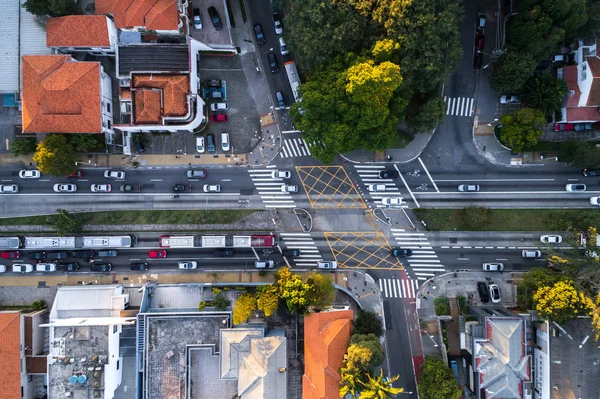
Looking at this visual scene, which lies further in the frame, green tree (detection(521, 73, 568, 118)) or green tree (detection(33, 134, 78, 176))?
green tree (detection(521, 73, 568, 118))

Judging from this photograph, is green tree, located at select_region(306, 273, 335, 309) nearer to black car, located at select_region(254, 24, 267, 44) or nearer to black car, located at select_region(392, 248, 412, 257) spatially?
black car, located at select_region(392, 248, 412, 257)

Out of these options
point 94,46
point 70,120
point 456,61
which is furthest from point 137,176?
point 456,61

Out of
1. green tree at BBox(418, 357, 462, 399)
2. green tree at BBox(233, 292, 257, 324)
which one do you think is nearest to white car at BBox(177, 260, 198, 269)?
green tree at BBox(233, 292, 257, 324)

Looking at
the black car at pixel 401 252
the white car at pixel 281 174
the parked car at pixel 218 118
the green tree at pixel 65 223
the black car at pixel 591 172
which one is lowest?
the black car at pixel 401 252

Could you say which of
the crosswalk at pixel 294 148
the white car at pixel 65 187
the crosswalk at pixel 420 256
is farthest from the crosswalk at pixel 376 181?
the white car at pixel 65 187

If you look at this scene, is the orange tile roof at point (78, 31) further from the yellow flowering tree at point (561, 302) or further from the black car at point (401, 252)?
the yellow flowering tree at point (561, 302)

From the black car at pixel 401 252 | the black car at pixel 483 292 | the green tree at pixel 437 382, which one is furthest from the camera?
the black car at pixel 401 252
